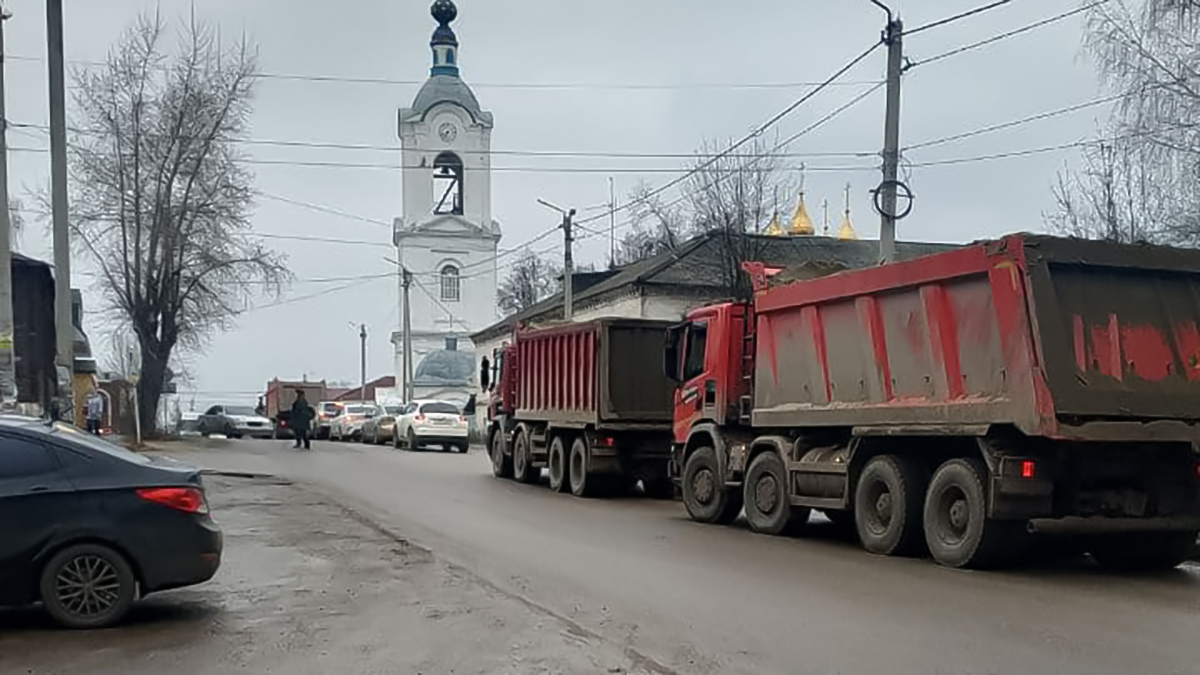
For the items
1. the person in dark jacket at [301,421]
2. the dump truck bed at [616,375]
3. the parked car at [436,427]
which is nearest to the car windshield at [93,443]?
the dump truck bed at [616,375]

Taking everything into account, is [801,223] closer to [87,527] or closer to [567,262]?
[567,262]

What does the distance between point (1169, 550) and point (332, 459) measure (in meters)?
24.1

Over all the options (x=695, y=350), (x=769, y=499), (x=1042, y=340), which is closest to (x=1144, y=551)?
(x=1042, y=340)

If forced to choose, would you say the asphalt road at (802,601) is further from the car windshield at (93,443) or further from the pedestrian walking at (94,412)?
the pedestrian walking at (94,412)

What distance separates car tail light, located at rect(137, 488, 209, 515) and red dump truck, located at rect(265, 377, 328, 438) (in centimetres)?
4429

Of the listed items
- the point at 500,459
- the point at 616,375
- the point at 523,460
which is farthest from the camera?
the point at 500,459

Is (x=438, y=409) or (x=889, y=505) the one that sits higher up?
(x=438, y=409)

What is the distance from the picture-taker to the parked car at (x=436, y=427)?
3888cm

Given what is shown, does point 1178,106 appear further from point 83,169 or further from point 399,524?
point 83,169

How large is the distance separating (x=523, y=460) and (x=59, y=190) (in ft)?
30.7

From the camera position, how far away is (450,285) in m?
→ 87.6

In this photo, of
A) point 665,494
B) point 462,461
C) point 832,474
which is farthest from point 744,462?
point 462,461

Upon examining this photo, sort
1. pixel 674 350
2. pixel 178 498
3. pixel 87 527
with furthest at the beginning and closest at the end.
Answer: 1. pixel 674 350
2. pixel 178 498
3. pixel 87 527

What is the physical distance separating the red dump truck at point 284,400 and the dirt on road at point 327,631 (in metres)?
42.2
